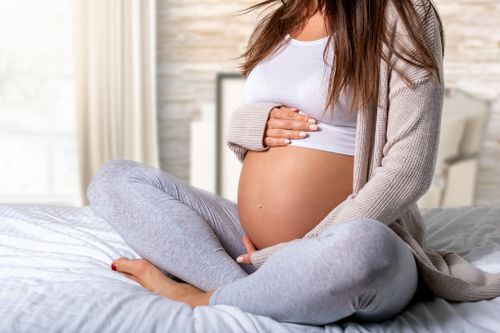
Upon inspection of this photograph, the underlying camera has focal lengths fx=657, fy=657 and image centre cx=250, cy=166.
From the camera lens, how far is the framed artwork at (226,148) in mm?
3508

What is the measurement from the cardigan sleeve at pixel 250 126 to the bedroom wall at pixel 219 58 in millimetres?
2227

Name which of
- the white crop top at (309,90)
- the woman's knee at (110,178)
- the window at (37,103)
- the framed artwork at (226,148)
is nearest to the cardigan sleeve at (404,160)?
the white crop top at (309,90)

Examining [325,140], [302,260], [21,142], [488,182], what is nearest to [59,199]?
[21,142]

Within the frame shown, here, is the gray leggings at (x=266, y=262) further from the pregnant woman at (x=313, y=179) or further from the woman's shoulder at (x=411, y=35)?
the woman's shoulder at (x=411, y=35)

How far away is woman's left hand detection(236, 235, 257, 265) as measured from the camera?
1294 mm

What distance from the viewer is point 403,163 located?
1.18 m

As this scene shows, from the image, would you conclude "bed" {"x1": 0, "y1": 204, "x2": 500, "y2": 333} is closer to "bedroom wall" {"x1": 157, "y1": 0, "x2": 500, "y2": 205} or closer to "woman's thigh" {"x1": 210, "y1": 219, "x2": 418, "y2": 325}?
"woman's thigh" {"x1": 210, "y1": 219, "x2": 418, "y2": 325}

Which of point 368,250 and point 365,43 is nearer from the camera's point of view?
point 368,250

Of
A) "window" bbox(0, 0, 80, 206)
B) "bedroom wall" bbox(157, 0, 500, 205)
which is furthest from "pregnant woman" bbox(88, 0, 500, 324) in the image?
"window" bbox(0, 0, 80, 206)

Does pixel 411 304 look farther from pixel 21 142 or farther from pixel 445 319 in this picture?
pixel 21 142

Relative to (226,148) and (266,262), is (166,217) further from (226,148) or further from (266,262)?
(226,148)

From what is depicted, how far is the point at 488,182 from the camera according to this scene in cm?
355

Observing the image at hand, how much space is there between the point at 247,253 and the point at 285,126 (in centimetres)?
29

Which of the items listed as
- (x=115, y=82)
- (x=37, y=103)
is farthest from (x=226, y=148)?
(x=37, y=103)
